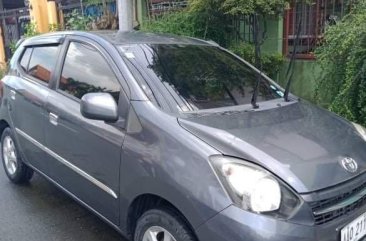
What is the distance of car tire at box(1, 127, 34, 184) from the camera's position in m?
4.54

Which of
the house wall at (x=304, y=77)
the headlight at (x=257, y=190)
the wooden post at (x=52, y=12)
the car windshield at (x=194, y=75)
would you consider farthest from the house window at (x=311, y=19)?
the wooden post at (x=52, y=12)

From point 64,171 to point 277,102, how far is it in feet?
5.73

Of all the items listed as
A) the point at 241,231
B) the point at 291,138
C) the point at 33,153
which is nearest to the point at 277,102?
the point at 291,138

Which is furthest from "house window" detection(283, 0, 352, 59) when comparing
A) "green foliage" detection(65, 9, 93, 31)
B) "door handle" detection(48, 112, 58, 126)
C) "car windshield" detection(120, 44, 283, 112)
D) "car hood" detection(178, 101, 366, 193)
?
"green foliage" detection(65, 9, 93, 31)

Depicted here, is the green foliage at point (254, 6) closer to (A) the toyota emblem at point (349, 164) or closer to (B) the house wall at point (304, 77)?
(B) the house wall at point (304, 77)

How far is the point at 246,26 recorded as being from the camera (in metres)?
7.09

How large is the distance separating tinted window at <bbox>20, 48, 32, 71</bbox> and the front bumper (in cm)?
300

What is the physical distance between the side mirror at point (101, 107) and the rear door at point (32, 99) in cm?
106

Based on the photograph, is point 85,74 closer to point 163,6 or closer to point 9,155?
point 9,155

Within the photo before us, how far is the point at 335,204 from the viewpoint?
7.67 ft

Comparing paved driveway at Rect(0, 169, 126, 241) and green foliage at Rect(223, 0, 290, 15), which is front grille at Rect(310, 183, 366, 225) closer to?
paved driveway at Rect(0, 169, 126, 241)

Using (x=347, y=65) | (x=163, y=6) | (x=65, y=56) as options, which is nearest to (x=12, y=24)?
(x=163, y=6)

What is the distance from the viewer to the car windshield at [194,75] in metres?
2.99

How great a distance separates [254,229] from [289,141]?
2.15ft
